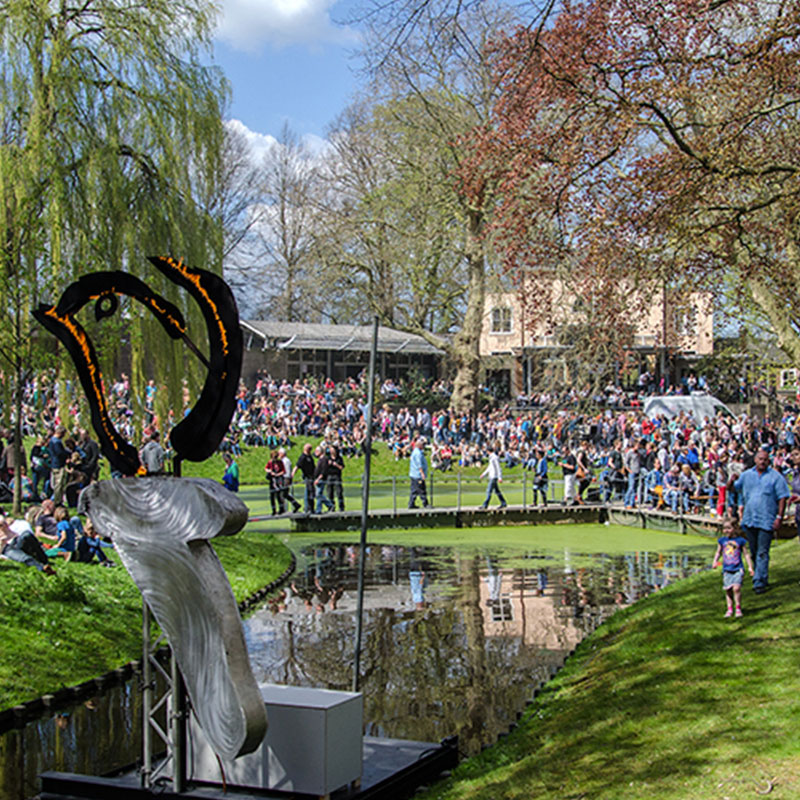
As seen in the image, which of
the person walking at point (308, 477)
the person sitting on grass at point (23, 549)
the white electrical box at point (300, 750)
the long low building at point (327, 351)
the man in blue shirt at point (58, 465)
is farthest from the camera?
the long low building at point (327, 351)

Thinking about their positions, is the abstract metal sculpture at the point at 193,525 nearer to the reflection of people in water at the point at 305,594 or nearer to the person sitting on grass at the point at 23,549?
the person sitting on grass at the point at 23,549

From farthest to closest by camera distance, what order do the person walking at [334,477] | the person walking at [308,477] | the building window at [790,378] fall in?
the building window at [790,378] < the person walking at [334,477] < the person walking at [308,477]

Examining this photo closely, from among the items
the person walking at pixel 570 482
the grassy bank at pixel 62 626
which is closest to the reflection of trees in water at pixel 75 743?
the grassy bank at pixel 62 626

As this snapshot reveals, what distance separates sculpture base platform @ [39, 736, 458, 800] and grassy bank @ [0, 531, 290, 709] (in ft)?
12.3

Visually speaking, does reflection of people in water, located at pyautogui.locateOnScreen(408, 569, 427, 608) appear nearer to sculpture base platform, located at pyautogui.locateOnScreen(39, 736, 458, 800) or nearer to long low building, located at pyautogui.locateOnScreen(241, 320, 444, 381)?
sculpture base platform, located at pyautogui.locateOnScreen(39, 736, 458, 800)

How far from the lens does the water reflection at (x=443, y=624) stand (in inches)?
447

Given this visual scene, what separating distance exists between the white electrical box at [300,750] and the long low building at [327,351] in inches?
1650

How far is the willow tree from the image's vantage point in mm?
19812

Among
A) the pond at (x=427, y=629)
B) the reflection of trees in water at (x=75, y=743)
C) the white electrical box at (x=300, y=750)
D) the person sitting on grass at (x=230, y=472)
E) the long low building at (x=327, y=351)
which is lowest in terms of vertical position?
the reflection of trees in water at (x=75, y=743)

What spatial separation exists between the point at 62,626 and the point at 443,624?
5.29m

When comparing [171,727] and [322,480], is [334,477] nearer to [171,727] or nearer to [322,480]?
[322,480]

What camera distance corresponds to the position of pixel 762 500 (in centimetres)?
1293

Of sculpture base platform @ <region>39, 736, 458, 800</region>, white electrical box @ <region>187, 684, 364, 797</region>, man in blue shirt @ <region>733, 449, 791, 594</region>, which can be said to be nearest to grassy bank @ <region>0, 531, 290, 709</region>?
sculpture base platform @ <region>39, 736, 458, 800</region>

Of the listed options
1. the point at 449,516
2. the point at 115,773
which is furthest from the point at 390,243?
the point at 115,773
